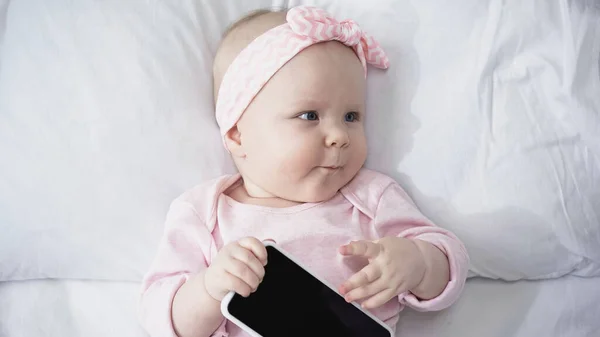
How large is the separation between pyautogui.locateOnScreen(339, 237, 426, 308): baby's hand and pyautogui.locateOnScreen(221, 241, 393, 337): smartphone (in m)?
0.03

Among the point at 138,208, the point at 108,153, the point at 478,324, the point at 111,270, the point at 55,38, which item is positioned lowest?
the point at 478,324

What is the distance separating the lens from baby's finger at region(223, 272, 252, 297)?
0.85 metres

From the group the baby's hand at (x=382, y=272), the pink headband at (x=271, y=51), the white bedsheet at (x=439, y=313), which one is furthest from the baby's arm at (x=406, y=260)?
the pink headband at (x=271, y=51)

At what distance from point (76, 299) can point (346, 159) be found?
23.8 inches

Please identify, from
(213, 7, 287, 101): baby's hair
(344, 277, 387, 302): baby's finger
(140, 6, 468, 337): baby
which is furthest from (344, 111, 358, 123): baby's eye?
(344, 277, 387, 302): baby's finger

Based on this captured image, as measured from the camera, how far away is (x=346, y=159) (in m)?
1.07

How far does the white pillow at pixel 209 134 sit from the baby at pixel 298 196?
90 millimetres

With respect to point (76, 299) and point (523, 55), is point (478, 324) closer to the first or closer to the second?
point (523, 55)

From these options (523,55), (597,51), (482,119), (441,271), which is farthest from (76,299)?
(597,51)

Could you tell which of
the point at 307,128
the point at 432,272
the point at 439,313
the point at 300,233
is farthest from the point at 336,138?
the point at 439,313

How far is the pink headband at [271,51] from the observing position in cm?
105

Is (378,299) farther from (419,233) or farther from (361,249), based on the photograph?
(419,233)

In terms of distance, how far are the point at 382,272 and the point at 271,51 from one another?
0.45 meters

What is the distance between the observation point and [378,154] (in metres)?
1.22
